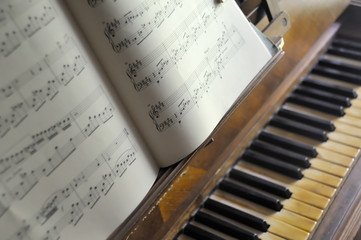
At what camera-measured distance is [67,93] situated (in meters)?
0.90

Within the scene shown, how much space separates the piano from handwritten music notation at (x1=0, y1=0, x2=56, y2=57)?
52 cm

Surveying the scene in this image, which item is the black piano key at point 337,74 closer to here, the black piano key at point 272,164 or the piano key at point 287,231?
the black piano key at point 272,164

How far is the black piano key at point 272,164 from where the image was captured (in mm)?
1521

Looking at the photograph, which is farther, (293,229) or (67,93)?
(293,229)

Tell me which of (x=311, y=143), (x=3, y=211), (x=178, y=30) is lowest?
(x=3, y=211)

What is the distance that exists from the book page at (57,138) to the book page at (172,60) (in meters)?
0.04

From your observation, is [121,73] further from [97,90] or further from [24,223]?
[24,223]

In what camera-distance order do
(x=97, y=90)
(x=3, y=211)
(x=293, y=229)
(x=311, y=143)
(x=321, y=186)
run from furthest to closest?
(x=311, y=143)
(x=321, y=186)
(x=293, y=229)
(x=97, y=90)
(x=3, y=211)

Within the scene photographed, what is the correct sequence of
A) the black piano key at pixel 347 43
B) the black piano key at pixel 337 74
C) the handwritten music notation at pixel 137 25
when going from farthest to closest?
1. the black piano key at pixel 347 43
2. the black piano key at pixel 337 74
3. the handwritten music notation at pixel 137 25

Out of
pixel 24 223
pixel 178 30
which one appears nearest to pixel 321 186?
pixel 178 30

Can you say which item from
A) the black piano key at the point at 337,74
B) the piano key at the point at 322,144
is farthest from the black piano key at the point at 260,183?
the black piano key at the point at 337,74

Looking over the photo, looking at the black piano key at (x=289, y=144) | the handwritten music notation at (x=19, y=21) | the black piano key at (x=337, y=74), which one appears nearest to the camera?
the handwritten music notation at (x=19, y=21)

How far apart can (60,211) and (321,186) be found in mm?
847

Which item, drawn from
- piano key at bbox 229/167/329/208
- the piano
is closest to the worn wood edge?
the piano
